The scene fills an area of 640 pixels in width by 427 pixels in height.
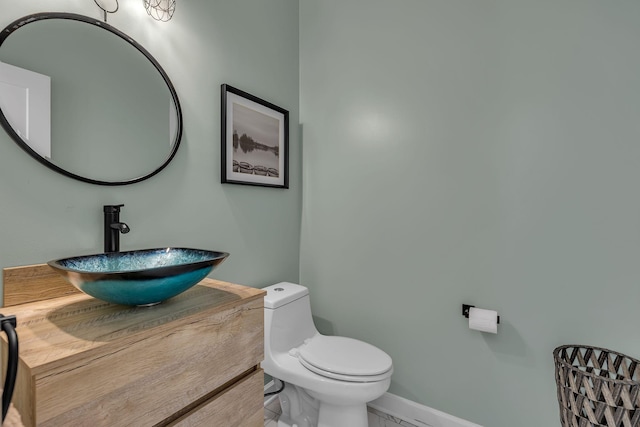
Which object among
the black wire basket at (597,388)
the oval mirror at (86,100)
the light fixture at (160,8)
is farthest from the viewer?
the light fixture at (160,8)

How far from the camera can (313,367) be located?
4.54 feet

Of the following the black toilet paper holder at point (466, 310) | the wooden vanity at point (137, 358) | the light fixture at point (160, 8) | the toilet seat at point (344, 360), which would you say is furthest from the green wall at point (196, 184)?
the black toilet paper holder at point (466, 310)

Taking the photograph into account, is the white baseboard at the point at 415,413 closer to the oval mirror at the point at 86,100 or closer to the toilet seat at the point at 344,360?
the toilet seat at the point at 344,360

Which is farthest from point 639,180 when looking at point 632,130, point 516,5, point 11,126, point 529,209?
point 11,126

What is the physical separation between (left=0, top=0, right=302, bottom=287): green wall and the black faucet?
4 cm

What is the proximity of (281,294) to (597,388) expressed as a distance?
131 centimetres

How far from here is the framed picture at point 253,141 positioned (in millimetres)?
1510

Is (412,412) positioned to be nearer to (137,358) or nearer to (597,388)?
(597,388)

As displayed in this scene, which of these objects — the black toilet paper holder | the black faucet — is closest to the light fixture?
the black faucet

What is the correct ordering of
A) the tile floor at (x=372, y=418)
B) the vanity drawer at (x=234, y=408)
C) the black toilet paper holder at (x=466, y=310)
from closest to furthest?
the vanity drawer at (x=234, y=408) < the black toilet paper holder at (x=466, y=310) < the tile floor at (x=372, y=418)

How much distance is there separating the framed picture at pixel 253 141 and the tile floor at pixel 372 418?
1.29 meters

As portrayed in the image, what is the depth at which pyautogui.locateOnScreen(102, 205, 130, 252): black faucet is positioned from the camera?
1032 mm

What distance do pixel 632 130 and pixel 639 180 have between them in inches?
7.8

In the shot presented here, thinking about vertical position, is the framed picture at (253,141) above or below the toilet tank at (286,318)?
above
